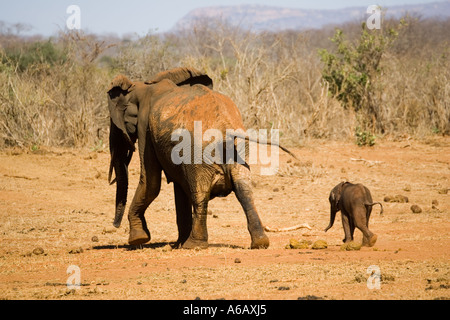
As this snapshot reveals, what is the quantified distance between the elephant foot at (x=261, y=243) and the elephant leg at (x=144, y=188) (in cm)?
143

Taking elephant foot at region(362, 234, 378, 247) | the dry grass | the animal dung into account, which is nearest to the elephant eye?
elephant foot at region(362, 234, 378, 247)

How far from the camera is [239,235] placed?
10.9 m

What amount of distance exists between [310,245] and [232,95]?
9.60m

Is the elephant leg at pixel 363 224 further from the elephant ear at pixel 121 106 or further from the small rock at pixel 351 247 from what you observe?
the elephant ear at pixel 121 106

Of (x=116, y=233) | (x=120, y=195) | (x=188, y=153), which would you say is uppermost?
(x=188, y=153)

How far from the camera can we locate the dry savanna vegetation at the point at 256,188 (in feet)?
23.1

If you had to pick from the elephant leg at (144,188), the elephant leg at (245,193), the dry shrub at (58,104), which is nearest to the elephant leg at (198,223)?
the elephant leg at (245,193)

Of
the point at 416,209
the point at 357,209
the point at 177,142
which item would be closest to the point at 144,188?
the point at 177,142

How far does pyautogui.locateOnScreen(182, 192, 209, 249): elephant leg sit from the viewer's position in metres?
8.59

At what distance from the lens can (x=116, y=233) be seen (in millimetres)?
11398
